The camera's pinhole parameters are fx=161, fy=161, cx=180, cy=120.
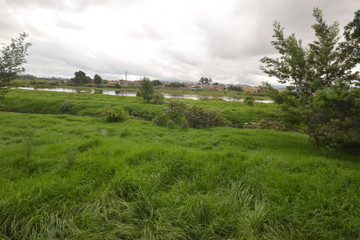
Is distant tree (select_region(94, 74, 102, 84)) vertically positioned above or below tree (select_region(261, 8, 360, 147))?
above

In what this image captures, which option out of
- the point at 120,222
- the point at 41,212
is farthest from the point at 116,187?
the point at 41,212

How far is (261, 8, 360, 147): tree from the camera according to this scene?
18.7 ft

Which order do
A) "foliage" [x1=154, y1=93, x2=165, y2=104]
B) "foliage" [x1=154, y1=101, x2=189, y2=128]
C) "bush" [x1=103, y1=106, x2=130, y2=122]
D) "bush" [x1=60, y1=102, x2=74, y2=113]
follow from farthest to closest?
1. "foliage" [x1=154, y1=93, x2=165, y2=104]
2. "bush" [x1=60, y1=102, x2=74, y2=113]
3. "bush" [x1=103, y1=106, x2=130, y2=122]
4. "foliage" [x1=154, y1=101, x2=189, y2=128]

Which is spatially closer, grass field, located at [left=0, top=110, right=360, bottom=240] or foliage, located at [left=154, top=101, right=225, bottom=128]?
grass field, located at [left=0, top=110, right=360, bottom=240]

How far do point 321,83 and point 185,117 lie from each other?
339 inches

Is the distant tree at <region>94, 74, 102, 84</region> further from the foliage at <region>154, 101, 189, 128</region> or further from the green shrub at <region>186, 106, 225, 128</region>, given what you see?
the green shrub at <region>186, 106, 225, 128</region>

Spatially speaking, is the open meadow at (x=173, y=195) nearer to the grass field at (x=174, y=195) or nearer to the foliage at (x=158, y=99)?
the grass field at (x=174, y=195)

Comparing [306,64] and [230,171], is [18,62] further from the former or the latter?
[306,64]

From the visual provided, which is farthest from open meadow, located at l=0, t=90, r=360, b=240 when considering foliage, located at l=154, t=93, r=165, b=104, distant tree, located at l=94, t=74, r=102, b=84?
distant tree, located at l=94, t=74, r=102, b=84

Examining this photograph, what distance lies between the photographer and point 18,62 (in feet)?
25.3

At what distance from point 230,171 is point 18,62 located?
10.6m

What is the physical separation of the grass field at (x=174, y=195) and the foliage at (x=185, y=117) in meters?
6.90

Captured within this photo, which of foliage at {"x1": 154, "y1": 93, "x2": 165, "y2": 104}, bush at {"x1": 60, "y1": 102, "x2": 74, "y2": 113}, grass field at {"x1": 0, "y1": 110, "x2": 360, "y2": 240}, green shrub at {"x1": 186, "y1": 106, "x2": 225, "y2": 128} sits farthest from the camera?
foliage at {"x1": 154, "y1": 93, "x2": 165, "y2": 104}

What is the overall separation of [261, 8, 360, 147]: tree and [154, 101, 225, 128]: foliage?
6.23 meters
